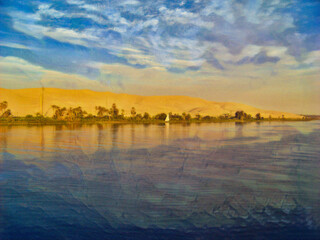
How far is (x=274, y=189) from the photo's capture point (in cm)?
1007

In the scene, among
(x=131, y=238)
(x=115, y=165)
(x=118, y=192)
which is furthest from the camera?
(x=115, y=165)

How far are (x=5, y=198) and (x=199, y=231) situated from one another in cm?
656

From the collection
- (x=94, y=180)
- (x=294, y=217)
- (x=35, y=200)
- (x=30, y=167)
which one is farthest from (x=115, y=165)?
(x=294, y=217)

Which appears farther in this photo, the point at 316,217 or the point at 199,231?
the point at 316,217

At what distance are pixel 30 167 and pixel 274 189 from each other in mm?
11766

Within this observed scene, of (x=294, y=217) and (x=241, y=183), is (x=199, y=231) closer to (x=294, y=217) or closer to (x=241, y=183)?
(x=294, y=217)

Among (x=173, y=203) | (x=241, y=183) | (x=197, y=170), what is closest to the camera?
(x=173, y=203)

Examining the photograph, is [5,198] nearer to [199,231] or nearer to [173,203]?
[173,203]

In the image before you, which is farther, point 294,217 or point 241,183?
point 241,183

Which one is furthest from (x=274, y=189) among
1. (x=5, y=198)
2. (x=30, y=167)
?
(x=30, y=167)

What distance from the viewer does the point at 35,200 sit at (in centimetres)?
846

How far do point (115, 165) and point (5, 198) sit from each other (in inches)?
246

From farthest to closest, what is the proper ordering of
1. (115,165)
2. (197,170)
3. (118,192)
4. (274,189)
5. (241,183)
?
(115,165)
(197,170)
(241,183)
(274,189)
(118,192)

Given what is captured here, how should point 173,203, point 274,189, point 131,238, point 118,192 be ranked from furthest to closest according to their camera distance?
1. point 274,189
2. point 118,192
3. point 173,203
4. point 131,238
